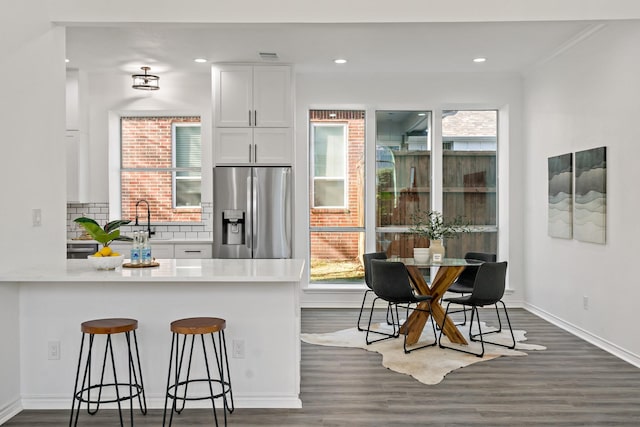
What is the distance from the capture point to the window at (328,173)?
716cm

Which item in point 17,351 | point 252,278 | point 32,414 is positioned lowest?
point 32,414

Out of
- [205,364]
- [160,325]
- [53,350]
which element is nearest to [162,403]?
[205,364]

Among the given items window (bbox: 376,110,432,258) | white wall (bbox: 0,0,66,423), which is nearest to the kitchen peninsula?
white wall (bbox: 0,0,66,423)

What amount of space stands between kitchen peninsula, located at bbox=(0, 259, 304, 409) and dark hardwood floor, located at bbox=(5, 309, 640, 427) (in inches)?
5.6

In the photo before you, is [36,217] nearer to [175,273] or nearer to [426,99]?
[175,273]

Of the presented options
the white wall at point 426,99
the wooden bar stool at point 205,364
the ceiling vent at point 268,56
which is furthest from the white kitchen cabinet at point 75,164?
the wooden bar stool at point 205,364

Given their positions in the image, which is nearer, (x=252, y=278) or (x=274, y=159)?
(x=252, y=278)

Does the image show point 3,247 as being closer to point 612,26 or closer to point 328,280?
point 328,280

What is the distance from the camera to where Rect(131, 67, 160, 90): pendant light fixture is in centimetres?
651

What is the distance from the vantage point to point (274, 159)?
6.32 m

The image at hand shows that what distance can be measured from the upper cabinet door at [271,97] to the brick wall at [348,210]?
36.1 inches

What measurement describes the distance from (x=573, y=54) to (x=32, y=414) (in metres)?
5.53

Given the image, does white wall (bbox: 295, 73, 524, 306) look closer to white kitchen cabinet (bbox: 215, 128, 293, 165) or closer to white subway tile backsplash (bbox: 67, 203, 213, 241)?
white kitchen cabinet (bbox: 215, 128, 293, 165)

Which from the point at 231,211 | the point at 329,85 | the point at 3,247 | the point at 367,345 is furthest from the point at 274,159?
the point at 3,247
